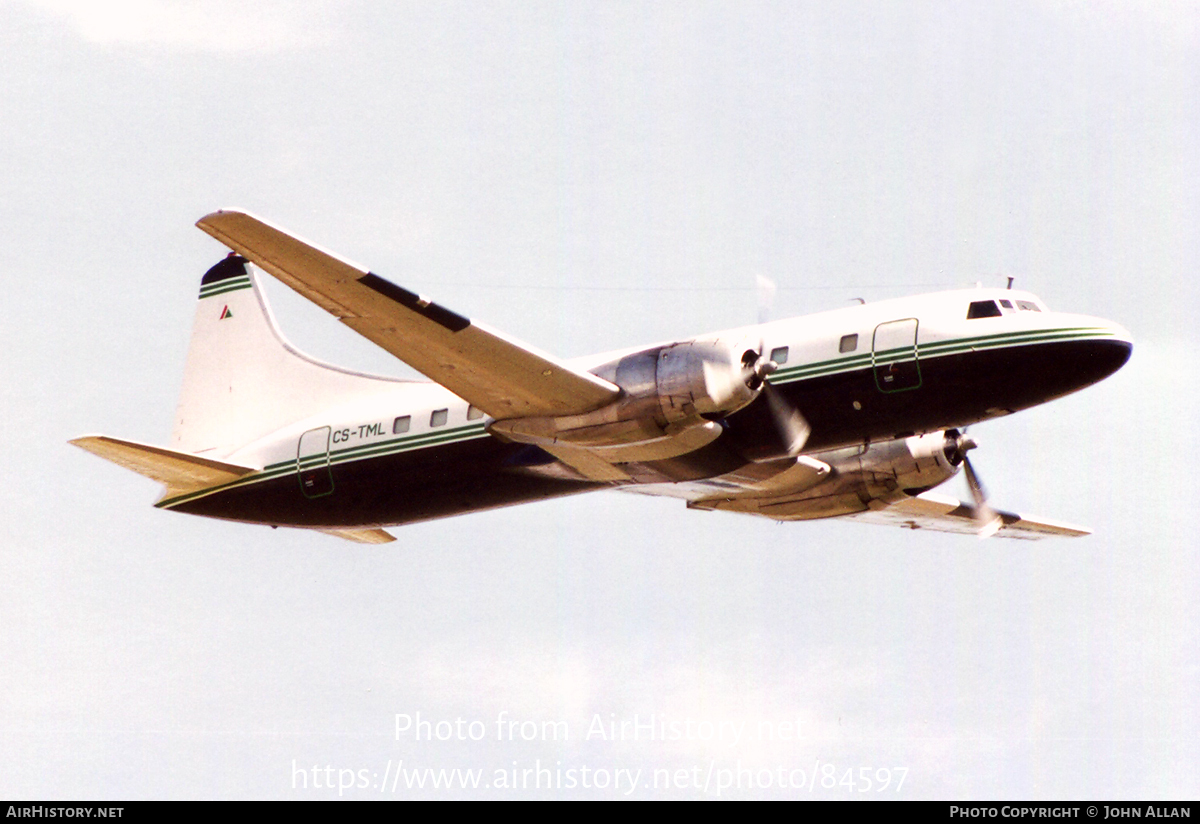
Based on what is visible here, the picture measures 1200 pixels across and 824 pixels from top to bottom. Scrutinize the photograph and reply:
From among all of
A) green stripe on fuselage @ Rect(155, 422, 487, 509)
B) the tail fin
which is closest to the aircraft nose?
green stripe on fuselage @ Rect(155, 422, 487, 509)

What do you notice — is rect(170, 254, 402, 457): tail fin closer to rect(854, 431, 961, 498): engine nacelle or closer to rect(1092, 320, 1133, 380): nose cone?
rect(854, 431, 961, 498): engine nacelle

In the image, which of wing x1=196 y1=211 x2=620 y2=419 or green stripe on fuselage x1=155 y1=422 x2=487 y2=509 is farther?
green stripe on fuselage x1=155 y1=422 x2=487 y2=509

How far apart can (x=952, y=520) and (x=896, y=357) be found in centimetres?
940

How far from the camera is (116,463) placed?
27906mm

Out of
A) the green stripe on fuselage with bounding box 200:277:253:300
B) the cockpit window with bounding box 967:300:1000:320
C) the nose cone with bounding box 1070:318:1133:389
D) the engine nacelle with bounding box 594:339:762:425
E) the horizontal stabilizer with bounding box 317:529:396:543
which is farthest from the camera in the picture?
the green stripe on fuselage with bounding box 200:277:253:300

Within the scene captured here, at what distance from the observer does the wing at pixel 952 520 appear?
105ft

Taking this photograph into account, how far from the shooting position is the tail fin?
100 ft

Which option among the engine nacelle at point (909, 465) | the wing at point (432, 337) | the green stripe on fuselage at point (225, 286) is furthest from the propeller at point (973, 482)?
the green stripe on fuselage at point (225, 286)

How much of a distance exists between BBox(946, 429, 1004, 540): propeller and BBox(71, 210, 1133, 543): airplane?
79 mm

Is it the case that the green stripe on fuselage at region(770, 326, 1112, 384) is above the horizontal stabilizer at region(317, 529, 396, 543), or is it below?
above

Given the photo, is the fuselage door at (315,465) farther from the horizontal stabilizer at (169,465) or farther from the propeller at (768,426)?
the propeller at (768,426)

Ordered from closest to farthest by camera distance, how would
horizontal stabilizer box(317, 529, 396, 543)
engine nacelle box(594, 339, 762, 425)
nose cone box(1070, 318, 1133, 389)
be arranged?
nose cone box(1070, 318, 1133, 389)
engine nacelle box(594, 339, 762, 425)
horizontal stabilizer box(317, 529, 396, 543)
